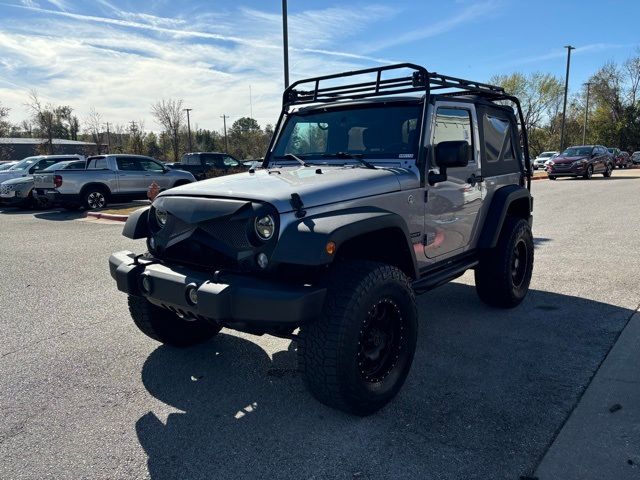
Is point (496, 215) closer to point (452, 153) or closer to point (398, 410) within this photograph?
point (452, 153)

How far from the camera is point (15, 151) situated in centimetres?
6334

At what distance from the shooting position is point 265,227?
2.93 metres

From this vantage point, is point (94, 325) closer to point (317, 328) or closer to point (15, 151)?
point (317, 328)

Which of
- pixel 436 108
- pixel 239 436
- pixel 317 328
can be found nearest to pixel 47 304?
pixel 239 436

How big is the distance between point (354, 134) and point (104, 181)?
1271cm

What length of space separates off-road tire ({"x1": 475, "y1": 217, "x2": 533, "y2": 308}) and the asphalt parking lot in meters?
0.18

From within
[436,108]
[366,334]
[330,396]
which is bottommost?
[330,396]

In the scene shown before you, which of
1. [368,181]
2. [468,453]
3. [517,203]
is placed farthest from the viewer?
[517,203]

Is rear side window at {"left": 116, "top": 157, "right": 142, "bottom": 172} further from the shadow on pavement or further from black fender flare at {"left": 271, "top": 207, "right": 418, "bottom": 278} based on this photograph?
black fender flare at {"left": 271, "top": 207, "right": 418, "bottom": 278}

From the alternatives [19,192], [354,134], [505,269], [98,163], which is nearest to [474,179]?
[505,269]

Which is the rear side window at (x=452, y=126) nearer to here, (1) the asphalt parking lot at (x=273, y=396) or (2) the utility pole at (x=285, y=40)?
(1) the asphalt parking lot at (x=273, y=396)

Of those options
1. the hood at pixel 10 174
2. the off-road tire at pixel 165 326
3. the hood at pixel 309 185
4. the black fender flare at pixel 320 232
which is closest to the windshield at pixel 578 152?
the hood at pixel 10 174

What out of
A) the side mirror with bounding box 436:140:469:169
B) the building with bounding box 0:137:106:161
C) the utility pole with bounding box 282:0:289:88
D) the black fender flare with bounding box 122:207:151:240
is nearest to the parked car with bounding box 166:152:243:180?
the utility pole with bounding box 282:0:289:88

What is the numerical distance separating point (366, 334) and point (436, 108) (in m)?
1.98
